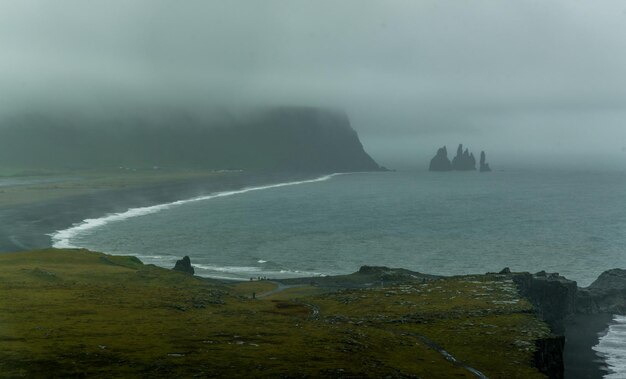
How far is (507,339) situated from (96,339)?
46096 millimetres

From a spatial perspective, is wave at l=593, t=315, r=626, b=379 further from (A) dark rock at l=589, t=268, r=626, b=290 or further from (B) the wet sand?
(A) dark rock at l=589, t=268, r=626, b=290

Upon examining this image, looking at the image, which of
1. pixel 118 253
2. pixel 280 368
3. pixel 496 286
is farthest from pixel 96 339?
pixel 118 253

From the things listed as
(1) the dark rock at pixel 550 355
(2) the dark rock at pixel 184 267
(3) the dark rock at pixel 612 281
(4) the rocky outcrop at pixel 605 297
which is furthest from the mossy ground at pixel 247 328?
(3) the dark rock at pixel 612 281

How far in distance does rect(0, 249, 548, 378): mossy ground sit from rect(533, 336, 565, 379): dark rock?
1400 mm

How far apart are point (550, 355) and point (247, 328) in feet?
115

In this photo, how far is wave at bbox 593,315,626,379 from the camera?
3374 inches

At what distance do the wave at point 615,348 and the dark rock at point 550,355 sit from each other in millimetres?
7831

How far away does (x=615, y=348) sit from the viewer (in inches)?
3799

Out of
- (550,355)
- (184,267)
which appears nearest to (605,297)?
(550,355)

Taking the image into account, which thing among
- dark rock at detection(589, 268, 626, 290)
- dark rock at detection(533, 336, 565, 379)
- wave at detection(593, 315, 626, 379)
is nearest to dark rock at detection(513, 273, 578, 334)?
wave at detection(593, 315, 626, 379)

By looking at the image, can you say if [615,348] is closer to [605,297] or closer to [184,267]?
[605,297]

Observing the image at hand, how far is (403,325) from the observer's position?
88312mm

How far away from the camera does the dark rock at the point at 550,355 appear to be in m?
77.6

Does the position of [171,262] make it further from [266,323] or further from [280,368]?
[280,368]
